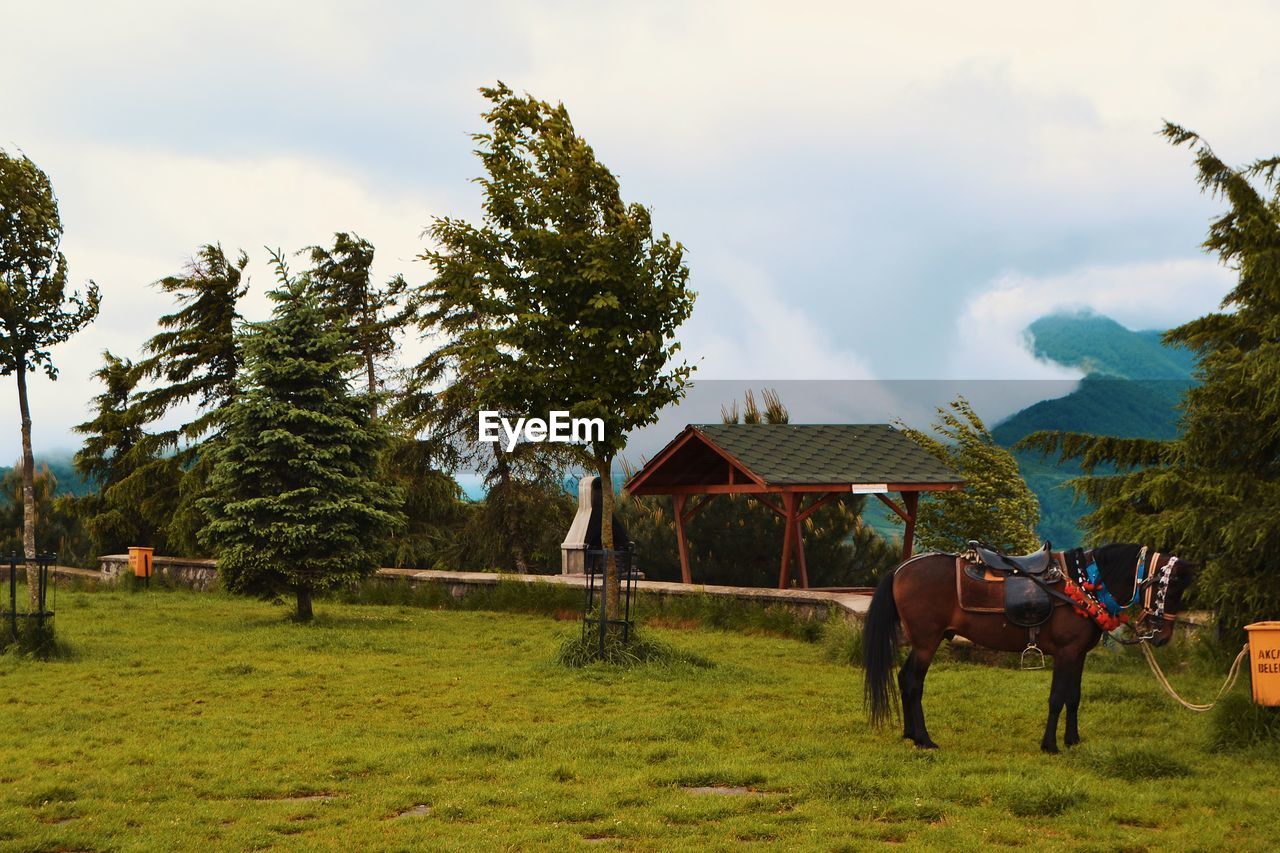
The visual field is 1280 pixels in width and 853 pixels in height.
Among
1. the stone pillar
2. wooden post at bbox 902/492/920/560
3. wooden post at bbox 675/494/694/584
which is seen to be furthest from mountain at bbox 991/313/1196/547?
the stone pillar

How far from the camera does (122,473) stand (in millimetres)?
39062

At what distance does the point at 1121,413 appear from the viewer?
472 feet

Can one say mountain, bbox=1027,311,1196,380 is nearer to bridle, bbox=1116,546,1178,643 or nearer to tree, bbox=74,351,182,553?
tree, bbox=74,351,182,553

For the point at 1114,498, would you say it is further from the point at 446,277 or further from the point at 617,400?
the point at 446,277

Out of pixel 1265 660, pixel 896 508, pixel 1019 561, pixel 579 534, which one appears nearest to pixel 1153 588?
pixel 1265 660

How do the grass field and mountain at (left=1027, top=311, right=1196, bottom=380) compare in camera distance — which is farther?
mountain at (left=1027, top=311, right=1196, bottom=380)

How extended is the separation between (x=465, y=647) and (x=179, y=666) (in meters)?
3.90

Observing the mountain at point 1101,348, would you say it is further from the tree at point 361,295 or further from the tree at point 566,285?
the tree at point 566,285

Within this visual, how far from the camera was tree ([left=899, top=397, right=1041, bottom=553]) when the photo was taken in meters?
24.5

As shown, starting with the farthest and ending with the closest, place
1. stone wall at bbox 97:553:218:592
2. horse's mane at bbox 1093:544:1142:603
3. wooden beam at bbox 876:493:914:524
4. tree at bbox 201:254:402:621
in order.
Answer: stone wall at bbox 97:553:218:592
wooden beam at bbox 876:493:914:524
tree at bbox 201:254:402:621
horse's mane at bbox 1093:544:1142:603

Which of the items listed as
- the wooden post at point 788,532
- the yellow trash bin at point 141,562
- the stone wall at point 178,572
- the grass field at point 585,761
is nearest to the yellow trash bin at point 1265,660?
the grass field at point 585,761

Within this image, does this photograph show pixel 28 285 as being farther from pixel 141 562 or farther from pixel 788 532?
pixel 788 532

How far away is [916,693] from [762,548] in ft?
64.7

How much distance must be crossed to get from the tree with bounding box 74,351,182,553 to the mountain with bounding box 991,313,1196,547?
6268 centimetres
